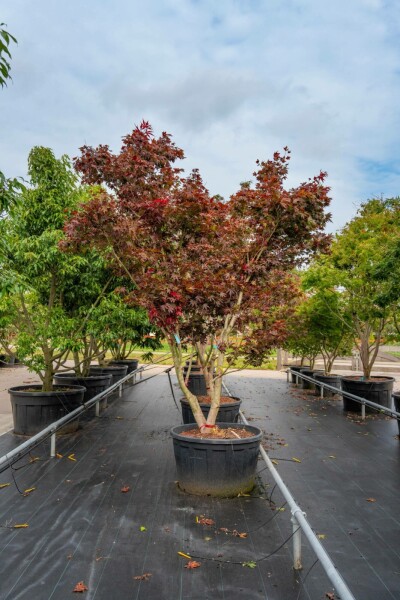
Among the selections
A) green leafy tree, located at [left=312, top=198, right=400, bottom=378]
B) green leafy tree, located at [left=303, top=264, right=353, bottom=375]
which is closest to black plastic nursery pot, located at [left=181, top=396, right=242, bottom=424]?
green leafy tree, located at [left=312, top=198, right=400, bottom=378]

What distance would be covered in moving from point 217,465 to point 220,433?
589 mm

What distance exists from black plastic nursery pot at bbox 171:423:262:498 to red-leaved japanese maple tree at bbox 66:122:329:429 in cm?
61

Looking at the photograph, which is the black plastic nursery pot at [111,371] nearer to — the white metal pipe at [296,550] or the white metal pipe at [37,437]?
the white metal pipe at [37,437]

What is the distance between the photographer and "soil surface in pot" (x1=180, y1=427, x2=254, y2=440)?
194 inches

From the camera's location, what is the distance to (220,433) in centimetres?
505

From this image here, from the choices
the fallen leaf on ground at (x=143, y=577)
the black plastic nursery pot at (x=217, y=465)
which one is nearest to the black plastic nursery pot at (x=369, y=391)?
the black plastic nursery pot at (x=217, y=465)

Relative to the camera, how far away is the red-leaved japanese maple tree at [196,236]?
4914 millimetres

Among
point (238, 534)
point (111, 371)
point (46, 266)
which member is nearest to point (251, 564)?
point (238, 534)

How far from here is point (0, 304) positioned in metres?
6.79

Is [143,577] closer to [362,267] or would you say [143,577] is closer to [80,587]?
[80,587]

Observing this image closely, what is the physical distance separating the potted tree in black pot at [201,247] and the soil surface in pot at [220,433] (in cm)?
1

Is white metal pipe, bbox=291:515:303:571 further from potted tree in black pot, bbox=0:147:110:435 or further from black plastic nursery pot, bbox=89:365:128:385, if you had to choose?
black plastic nursery pot, bbox=89:365:128:385

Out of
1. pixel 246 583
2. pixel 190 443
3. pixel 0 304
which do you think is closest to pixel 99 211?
pixel 0 304

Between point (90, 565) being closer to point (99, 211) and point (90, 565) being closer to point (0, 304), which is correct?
point (99, 211)
